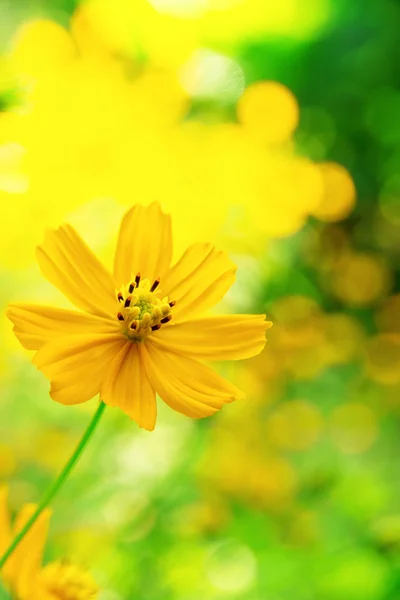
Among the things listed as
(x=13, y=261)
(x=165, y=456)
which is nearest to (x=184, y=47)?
(x=13, y=261)

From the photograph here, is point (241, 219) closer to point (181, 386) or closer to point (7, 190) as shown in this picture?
point (7, 190)

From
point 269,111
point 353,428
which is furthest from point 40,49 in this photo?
point 353,428

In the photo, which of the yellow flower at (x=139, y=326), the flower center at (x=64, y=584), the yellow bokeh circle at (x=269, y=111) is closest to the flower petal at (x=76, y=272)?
the yellow flower at (x=139, y=326)

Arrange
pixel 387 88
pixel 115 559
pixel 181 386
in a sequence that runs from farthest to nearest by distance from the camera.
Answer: pixel 387 88, pixel 115 559, pixel 181 386

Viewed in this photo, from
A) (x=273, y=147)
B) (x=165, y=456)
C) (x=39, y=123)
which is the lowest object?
(x=165, y=456)

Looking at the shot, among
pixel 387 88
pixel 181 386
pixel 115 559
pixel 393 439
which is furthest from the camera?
pixel 387 88

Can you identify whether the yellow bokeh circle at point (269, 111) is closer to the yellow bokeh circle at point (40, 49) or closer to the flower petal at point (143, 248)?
the yellow bokeh circle at point (40, 49)

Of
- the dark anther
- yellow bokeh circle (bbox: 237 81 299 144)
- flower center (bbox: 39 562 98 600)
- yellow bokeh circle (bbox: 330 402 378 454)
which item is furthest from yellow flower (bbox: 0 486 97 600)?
yellow bokeh circle (bbox: 237 81 299 144)
